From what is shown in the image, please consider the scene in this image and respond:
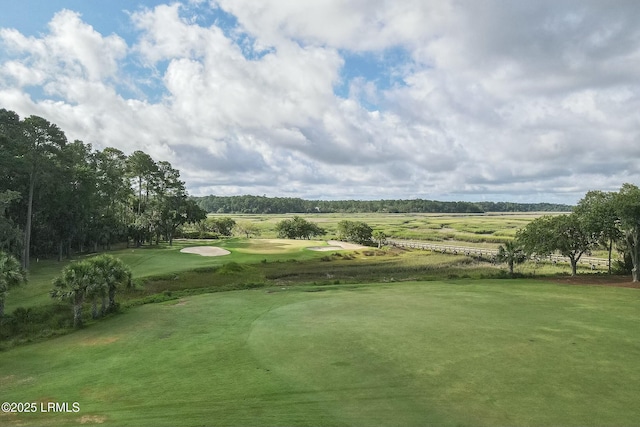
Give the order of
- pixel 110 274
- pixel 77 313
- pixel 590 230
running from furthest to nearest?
pixel 590 230 < pixel 110 274 < pixel 77 313

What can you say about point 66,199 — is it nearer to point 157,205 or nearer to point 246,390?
point 157,205

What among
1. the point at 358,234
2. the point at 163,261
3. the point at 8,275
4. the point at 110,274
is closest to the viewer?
the point at 8,275

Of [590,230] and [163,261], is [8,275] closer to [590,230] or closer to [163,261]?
[163,261]

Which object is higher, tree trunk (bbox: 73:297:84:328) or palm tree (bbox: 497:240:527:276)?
palm tree (bbox: 497:240:527:276)

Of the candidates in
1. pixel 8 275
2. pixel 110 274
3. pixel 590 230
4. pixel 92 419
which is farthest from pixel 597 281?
pixel 8 275

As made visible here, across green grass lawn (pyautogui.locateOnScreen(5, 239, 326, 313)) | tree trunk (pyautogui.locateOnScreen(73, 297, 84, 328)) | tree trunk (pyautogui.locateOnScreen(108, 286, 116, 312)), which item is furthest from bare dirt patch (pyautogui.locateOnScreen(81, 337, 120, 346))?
green grass lawn (pyautogui.locateOnScreen(5, 239, 326, 313))

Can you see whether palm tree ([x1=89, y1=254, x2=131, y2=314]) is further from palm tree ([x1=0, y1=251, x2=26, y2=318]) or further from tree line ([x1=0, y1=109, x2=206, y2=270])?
tree line ([x1=0, y1=109, x2=206, y2=270])
